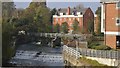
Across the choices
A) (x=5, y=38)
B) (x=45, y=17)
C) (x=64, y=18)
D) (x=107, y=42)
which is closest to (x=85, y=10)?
(x=64, y=18)

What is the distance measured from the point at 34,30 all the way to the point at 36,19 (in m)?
1.55

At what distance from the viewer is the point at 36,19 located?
43625 mm

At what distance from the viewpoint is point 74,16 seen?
57.8 m

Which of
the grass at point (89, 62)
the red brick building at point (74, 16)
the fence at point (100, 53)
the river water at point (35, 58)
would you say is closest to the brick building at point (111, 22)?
the fence at point (100, 53)

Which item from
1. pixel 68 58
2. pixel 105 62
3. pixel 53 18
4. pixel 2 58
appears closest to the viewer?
pixel 105 62

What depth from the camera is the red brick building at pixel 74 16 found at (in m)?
55.0

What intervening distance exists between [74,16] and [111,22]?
3460 centimetres

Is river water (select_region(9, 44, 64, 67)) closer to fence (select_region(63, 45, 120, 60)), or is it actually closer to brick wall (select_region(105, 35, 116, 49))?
brick wall (select_region(105, 35, 116, 49))

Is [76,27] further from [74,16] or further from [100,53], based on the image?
[100,53]

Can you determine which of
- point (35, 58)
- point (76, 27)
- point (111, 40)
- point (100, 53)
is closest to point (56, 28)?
point (76, 27)

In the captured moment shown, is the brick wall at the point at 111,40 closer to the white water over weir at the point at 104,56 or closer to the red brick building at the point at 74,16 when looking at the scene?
the white water over weir at the point at 104,56

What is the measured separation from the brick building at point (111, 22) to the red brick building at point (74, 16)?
28.2m

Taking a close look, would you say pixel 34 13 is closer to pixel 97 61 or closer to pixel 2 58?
pixel 2 58

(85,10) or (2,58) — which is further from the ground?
(85,10)
